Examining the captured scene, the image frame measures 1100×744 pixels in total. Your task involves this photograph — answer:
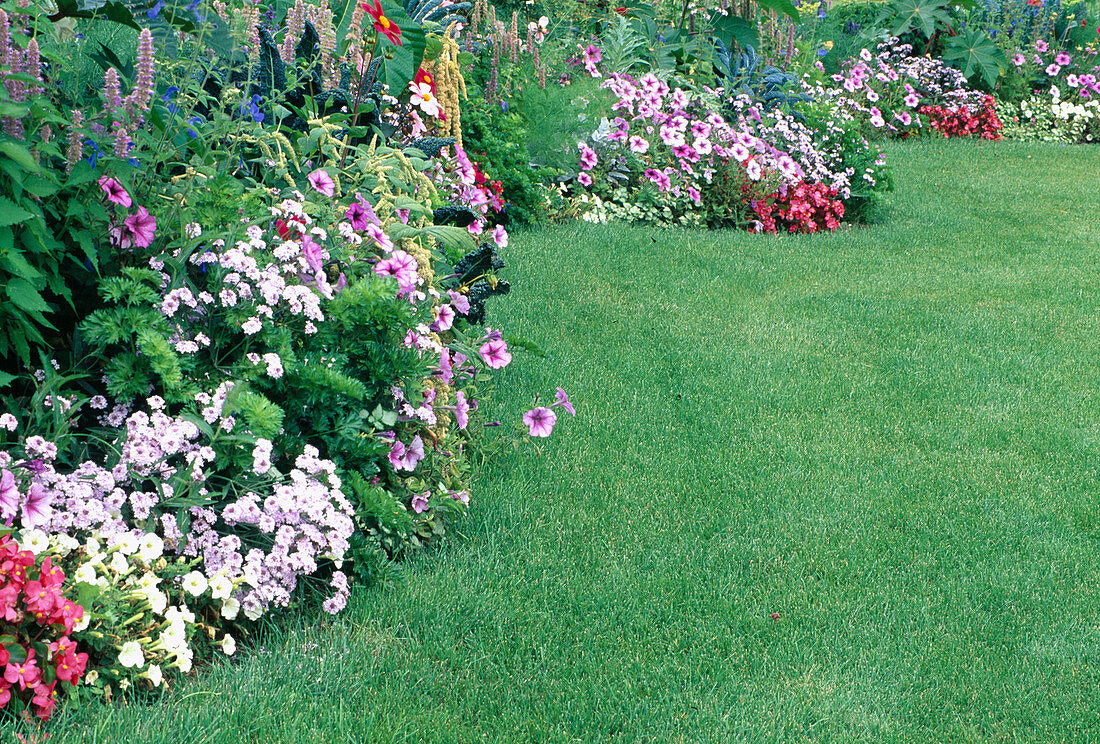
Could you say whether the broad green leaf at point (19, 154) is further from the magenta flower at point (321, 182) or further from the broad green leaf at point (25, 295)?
the magenta flower at point (321, 182)

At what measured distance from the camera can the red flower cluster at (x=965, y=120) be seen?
11.3m

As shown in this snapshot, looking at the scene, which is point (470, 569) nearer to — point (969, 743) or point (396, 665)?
point (396, 665)

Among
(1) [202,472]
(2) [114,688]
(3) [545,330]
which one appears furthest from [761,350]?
(2) [114,688]

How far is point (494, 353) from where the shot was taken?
149 inches

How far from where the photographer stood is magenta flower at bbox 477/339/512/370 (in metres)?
3.76

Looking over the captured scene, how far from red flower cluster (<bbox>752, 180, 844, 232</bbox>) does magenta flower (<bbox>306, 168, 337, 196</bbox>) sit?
4.65 metres

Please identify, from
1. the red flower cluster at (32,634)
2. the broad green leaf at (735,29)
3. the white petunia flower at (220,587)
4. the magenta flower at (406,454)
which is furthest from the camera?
the broad green leaf at (735,29)

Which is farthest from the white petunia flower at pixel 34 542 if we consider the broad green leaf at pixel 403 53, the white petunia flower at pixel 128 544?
the broad green leaf at pixel 403 53

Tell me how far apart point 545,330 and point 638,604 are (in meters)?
2.33

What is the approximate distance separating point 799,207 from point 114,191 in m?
5.64

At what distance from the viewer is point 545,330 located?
4.98m

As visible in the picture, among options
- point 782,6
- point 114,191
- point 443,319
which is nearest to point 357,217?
point 443,319

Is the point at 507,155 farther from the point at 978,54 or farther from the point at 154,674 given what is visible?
the point at 978,54

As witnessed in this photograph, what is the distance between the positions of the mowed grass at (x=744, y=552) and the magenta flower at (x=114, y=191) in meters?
1.31
